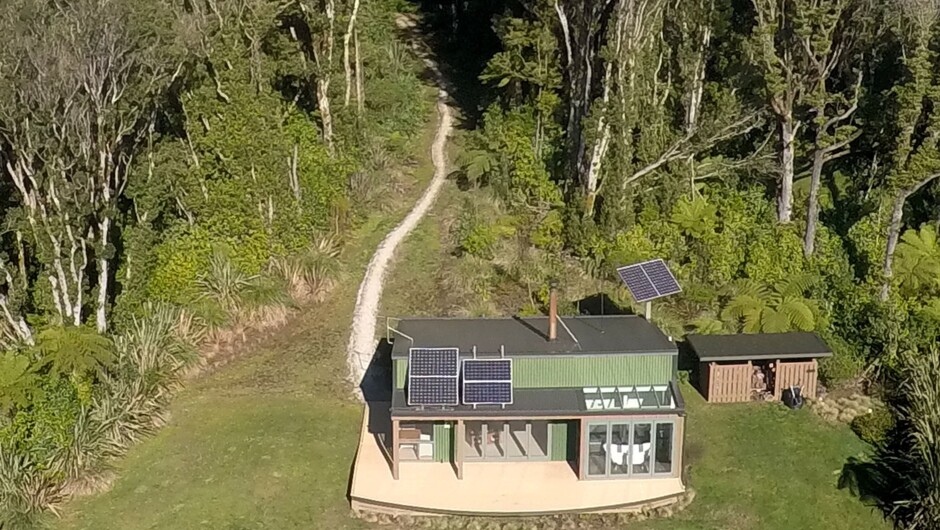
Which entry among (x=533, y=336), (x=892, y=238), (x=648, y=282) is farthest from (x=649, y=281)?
(x=892, y=238)

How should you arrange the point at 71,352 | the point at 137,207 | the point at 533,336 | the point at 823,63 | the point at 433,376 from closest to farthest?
the point at 433,376 < the point at 533,336 < the point at 71,352 < the point at 823,63 < the point at 137,207

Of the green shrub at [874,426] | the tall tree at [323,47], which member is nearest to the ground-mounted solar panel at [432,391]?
the green shrub at [874,426]

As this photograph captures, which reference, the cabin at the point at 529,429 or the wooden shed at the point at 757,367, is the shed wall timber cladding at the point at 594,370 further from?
the wooden shed at the point at 757,367

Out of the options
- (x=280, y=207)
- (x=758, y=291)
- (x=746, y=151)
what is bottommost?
(x=758, y=291)

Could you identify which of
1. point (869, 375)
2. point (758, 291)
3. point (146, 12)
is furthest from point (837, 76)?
point (146, 12)

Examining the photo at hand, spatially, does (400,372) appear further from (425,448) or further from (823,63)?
(823,63)

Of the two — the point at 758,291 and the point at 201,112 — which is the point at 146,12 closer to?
the point at 201,112
